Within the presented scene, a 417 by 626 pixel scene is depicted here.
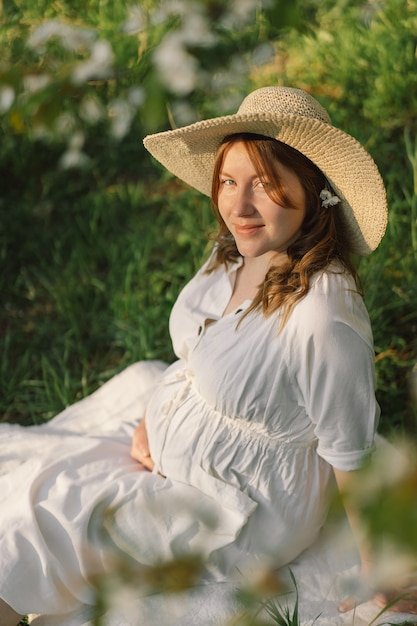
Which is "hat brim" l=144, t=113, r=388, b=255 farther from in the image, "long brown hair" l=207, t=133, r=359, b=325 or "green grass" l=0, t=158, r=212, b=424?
"green grass" l=0, t=158, r=212, b=424

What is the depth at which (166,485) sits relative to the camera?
1704 mm

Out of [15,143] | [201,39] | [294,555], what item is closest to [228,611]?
[294,555]

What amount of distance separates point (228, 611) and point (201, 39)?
5.24 ft

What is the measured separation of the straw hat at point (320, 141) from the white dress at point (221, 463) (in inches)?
5.7

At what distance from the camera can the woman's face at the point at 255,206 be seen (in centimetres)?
147

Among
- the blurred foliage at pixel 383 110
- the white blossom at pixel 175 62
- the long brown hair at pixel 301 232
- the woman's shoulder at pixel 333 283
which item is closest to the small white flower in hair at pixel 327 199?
the long brown hair at pixel 301 232

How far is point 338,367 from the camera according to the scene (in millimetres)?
1437

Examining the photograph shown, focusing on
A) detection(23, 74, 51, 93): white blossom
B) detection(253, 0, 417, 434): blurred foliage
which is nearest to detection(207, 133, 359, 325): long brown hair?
detection(253, 0, 417, 434): blurred foliage

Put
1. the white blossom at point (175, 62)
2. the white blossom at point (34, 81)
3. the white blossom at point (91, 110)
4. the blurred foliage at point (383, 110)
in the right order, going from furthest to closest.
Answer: the white blossom at point (91, 110), the white blossom at point (34, 81), the blurred foliage at point (383, 110), the white blossom at point (175, 62)

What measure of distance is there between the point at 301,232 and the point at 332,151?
19 cm

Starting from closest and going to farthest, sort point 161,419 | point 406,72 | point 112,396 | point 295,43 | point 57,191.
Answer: point 161,419
point 112,396
point 406,72
point 57,191
point 295,43

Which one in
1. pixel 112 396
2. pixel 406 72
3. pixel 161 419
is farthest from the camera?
pixel 406 72

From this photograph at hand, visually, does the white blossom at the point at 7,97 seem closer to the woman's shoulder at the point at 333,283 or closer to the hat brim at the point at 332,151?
the hat brim at the point at 332,151

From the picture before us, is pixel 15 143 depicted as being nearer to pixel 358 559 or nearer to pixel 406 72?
pixel 406 72
